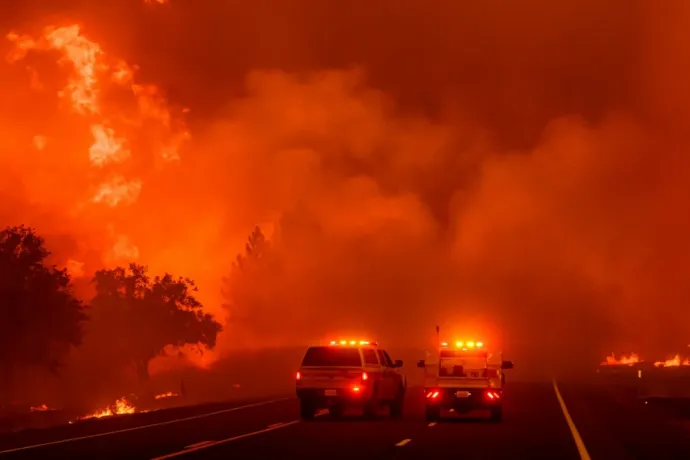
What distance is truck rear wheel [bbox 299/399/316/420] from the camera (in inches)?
1336

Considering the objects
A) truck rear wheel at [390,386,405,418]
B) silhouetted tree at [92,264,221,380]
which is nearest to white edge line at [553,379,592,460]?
truck rear wheel at [390,386,405,418]

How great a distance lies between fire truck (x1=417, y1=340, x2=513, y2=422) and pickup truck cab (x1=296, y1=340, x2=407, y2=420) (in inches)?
62.3

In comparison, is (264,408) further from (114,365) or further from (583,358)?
(583,358)

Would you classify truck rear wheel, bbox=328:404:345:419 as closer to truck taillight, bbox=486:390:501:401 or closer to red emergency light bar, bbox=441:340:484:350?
red emergency light bar, bbox=441:340:484:350

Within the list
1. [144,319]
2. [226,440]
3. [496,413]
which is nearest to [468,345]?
[496,413]

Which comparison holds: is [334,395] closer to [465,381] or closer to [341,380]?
[341,380]

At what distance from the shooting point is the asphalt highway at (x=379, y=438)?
22109 millimetres

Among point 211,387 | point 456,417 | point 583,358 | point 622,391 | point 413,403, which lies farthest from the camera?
point 583,358

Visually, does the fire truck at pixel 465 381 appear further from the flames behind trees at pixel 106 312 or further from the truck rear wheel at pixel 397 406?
the flames behind trees at pixel 106 312

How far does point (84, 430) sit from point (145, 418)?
5.18 meters

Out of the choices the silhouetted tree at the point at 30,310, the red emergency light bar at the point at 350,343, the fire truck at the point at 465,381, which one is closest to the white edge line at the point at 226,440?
the red emergency light bar at the point at 350,343

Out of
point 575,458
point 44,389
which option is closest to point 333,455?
point 575,458

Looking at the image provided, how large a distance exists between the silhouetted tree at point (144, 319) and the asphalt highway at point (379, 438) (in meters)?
63.8

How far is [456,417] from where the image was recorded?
36.5 metres
